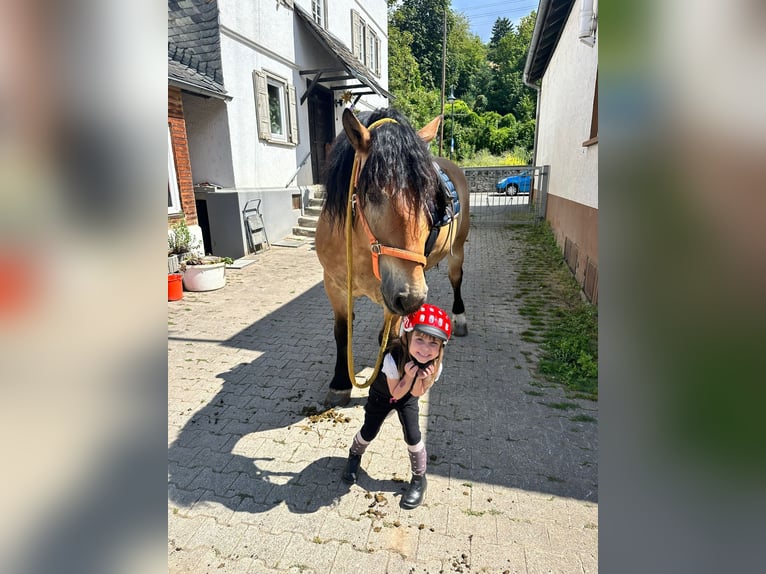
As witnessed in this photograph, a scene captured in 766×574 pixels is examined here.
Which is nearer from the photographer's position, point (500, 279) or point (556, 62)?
point (500, 279)

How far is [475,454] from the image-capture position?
8.87 ft

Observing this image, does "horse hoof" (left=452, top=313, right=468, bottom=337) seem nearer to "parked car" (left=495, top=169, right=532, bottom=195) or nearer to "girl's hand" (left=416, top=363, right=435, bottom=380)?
"girl's hand" (left=416, top=363, right=435, bottom=380)

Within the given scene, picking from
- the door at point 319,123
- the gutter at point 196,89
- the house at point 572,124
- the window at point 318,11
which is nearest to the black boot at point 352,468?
the house at point 572,124

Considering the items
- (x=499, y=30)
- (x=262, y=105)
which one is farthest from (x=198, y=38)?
(x=499, y=30)

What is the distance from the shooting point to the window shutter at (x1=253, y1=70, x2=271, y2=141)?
8.92 metres

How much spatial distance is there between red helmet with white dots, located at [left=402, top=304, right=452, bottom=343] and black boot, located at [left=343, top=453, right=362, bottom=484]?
3.11 ft

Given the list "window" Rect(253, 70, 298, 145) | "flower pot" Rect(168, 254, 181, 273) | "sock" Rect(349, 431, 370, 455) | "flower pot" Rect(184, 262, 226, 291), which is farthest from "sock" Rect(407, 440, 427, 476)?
"window" Rect(253, 70, 298, 145)

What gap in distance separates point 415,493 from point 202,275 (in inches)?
210

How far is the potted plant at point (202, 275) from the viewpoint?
6.46 meters

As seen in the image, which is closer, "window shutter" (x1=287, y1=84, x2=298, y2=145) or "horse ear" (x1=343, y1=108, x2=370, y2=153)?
"horse ear" (x1=343, y1=108, x2=370, y2=153)
